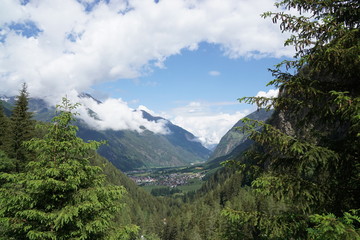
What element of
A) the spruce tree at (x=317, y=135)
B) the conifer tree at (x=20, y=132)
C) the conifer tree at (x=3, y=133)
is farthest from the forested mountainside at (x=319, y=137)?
the conifer tree at (x=3, y=133)

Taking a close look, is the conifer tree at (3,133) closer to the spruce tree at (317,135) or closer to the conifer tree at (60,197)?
the conifer tree at (60,197)

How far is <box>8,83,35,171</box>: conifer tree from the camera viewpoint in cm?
3162

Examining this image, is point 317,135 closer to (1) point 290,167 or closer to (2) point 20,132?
(1) point 290,167

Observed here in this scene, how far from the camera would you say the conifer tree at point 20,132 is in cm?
3162

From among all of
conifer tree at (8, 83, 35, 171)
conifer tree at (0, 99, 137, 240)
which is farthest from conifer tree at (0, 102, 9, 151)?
conifer tree at (0, 99, 137, 240)

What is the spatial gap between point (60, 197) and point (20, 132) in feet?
89.0

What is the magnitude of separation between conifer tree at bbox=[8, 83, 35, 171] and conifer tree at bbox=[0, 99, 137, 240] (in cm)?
2346

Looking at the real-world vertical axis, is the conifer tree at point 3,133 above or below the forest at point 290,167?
above

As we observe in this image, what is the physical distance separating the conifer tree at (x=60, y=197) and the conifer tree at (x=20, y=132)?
2346cm

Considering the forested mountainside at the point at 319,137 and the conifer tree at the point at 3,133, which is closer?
the forested mountainside at the point at 319,137

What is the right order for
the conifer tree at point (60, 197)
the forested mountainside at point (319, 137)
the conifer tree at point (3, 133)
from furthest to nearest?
1. the conifer tree at point (3, 133)
2. the conifer tree at point (60, 197)
3. the forested mountainside at point (319, 137)

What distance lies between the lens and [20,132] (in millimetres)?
32562

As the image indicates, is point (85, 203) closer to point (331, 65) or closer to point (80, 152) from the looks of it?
point (80, 152)

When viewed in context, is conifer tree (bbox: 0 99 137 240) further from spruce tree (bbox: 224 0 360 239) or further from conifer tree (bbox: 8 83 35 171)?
conifer tree (bbox: 8 83 35 171)
